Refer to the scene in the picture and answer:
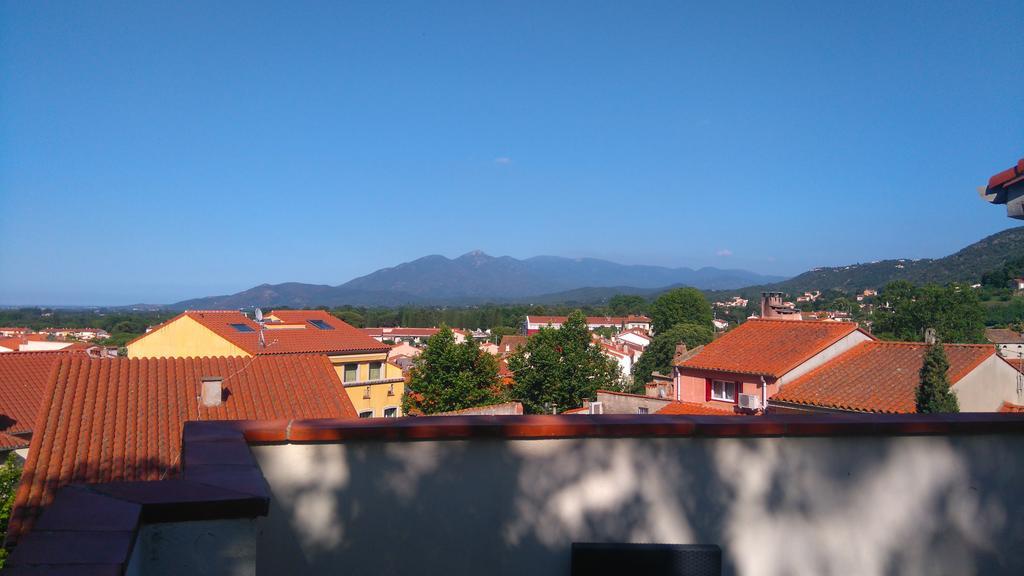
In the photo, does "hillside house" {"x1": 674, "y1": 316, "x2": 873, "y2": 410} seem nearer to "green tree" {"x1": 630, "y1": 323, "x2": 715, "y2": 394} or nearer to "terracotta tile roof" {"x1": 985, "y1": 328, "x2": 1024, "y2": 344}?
"green tree" {"x1": 630, "y1": 323, "x2": 715, "y2": 394}

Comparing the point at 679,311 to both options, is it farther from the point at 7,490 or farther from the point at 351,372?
the point at 7,490

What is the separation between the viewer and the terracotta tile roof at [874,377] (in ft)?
50.2

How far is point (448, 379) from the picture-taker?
24656 millimetres

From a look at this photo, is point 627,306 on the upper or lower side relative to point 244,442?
lower

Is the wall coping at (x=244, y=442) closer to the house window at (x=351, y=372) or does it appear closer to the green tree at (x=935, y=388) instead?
the green tree at (x=935, y=388)

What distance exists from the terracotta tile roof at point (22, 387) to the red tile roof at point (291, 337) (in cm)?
539

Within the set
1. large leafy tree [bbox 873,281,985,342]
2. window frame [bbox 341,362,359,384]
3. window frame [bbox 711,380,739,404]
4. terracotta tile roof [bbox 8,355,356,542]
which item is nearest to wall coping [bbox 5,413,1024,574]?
terracotta tile roof [bbox 8,355,356,542]

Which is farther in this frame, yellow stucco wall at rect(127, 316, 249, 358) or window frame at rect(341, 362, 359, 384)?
window frame at rect(341, 362, 359, 384)

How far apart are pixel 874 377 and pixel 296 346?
1888cm

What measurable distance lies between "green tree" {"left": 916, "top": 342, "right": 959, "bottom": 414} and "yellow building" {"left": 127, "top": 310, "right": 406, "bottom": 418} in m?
17.3

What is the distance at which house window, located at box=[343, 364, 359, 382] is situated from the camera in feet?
82.3

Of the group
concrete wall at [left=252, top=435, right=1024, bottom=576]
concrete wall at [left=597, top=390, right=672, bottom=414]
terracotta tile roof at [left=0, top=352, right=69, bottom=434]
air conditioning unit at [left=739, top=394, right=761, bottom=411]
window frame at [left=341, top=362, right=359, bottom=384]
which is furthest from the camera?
window frame at [left=341, top=362, right=359, bottom=384]

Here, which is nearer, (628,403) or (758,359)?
(758,359)

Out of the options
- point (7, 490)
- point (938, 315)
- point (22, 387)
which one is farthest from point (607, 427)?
point (938, 315)
